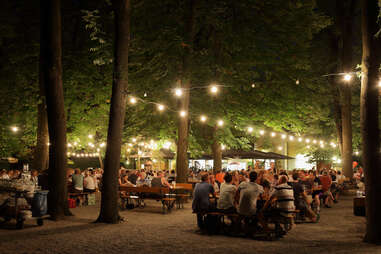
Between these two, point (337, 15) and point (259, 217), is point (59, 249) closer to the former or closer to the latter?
point (259, 217)

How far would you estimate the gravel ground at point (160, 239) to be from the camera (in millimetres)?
8281

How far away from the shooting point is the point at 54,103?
12523mm

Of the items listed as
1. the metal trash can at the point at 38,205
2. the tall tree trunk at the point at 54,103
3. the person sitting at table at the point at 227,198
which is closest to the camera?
the person sitting at table at the point at 227,198

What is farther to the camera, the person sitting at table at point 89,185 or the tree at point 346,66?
the tree at point 346,66

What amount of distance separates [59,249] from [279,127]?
16.0 meters

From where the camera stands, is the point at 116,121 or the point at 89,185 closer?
the point at 116,121

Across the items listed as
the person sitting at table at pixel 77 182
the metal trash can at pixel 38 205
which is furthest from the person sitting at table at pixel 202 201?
the person sitting at table at pixel 77 182

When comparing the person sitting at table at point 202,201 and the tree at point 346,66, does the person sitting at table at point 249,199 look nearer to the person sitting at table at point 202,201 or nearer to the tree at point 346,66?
the person sitting at table at point 202,201

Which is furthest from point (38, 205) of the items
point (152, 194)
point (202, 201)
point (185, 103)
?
point (185, 103)

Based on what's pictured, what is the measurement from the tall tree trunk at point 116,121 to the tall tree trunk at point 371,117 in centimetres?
660

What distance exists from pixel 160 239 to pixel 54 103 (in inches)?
226

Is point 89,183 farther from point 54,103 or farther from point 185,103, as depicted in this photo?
point 54,103

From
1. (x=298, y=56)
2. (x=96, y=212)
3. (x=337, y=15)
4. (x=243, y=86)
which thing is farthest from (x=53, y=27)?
(x=337, y=15)

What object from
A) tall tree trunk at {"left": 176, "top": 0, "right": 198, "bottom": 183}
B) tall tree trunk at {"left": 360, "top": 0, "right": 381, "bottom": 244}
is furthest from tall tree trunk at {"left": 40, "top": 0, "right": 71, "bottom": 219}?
tall tree trunk at {"left": 360, "top": 0, "right": 381, "bottom": 244}
